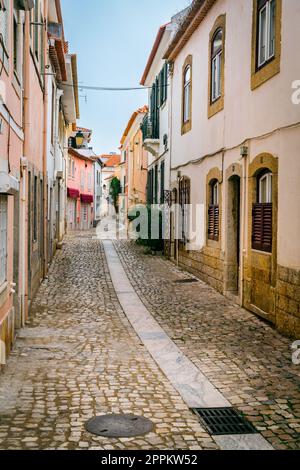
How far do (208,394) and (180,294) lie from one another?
6567 mm

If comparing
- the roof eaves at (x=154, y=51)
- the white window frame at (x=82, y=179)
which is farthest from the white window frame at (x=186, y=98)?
the white window frame at (x=82, y=179)

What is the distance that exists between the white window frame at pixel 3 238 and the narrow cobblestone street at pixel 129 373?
1.12 metres

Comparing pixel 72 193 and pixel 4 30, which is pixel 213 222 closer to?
pixel 4 30

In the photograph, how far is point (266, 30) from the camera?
32.7 ft

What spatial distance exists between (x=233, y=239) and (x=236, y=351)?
4.75 m

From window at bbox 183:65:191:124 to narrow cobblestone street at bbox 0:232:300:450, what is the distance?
6.55 meters

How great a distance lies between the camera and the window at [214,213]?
13.3m

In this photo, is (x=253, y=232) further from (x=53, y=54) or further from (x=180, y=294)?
(x=53, y=54)

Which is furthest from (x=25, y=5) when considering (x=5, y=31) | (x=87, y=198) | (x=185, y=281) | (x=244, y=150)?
(x=87, y=198)

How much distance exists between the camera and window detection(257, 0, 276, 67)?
9.67 metres

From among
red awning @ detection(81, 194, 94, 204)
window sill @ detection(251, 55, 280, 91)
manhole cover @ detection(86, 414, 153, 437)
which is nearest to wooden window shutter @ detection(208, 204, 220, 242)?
window sill @ detection(251, 55, 280, 91)

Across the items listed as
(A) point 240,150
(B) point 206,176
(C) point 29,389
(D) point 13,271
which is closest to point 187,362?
(C) point 29,389
